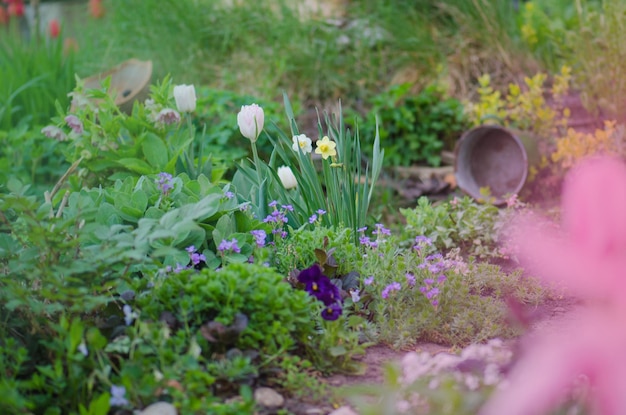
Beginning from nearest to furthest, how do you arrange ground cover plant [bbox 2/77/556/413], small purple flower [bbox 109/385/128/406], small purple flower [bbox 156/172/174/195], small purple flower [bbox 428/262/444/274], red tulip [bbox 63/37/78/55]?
small purple flower [bbox 109/385/128/406] < ground cover plant [bbox 2/77/556/413] < small purple flower [bbox 428/262/444/274] < small purple flower [bbox 156/172/174/195] < red tulip [bbox 63/37/78/55]

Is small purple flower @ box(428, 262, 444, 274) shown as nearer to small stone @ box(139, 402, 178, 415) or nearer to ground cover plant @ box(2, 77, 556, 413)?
ground cover plant @ box(2, 77, 556, 413)

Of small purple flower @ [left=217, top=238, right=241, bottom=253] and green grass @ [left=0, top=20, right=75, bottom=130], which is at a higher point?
small purple flower @ [left=217, top=238, right=241, bottom=253]

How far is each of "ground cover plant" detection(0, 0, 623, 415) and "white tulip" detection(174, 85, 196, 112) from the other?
16mm

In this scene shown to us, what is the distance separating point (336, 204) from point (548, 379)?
153 cm

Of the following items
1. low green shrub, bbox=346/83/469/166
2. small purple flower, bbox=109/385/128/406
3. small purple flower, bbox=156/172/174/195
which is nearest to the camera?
small purple flower, bbox=109/385/128/406

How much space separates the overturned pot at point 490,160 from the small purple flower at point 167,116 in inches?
74.8

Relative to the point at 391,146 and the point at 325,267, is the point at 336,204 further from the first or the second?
the point at 391,146

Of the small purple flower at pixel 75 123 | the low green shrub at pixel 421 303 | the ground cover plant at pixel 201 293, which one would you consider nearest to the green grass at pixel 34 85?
the small purple flower at pixel 75 123

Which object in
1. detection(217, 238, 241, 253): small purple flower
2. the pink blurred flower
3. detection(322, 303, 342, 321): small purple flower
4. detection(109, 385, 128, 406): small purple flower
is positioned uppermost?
the pink blurred flower

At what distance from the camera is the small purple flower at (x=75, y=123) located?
2.93 meters

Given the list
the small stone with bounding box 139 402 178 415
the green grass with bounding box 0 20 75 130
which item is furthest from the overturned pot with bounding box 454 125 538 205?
the small stone with bounding box 139 402 178 415

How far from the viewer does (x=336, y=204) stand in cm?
250

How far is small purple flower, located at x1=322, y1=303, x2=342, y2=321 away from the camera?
5.98 ft

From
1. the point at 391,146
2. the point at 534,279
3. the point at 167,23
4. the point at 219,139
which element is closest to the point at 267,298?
the point at 534,279
